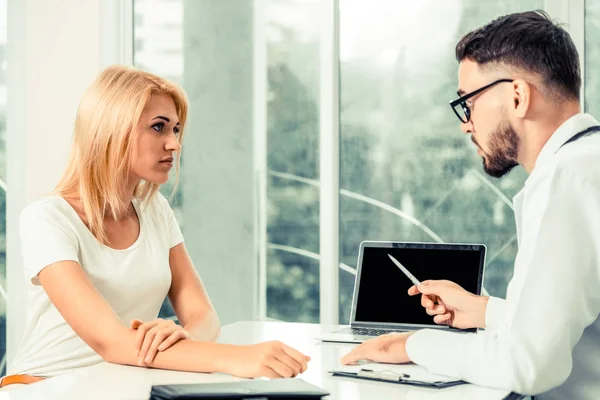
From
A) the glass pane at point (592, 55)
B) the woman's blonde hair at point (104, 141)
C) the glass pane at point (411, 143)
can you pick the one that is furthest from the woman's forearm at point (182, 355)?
the glass pane at point (592, 55)

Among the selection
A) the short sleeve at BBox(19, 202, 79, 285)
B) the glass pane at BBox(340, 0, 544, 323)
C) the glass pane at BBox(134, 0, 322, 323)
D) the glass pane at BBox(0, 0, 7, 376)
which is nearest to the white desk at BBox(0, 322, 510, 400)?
the short sleeve at BBox(19, 202, 79, 285)

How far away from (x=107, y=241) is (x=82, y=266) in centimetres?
11

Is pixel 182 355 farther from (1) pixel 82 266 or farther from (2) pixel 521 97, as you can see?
(2) pixel 521 97

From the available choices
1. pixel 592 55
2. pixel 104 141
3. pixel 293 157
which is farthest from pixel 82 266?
pixel 592 55

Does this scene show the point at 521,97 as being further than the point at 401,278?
No

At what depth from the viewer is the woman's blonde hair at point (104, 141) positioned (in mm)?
1941

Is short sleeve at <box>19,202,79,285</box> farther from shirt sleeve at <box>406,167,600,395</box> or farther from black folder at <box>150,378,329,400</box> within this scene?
shirt sleeve at <box>406,167,600,395</box>

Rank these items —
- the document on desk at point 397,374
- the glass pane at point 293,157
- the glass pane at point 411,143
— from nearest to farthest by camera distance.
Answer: the document on desk at point 397,374 < the glass pane at point 411,143 < the glass pane at point 293,157

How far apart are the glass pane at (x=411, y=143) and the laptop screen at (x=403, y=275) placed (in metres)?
1.10

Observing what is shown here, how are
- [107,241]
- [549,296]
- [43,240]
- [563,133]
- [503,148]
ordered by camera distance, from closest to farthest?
[549,296]
[563,133]
[503,148]
[43,240]
[107,241]

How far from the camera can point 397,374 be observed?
A: 1396 mm

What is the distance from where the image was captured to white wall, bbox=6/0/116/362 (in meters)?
3.44

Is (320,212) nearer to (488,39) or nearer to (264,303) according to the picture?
(264,303)

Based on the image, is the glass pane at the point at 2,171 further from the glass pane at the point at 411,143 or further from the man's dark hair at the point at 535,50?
the man's dark hair at the point at 535,50
